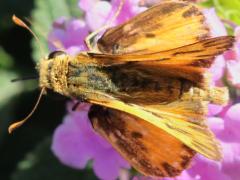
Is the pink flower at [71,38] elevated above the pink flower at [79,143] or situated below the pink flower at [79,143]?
above

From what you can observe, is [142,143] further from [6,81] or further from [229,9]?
[6,81]

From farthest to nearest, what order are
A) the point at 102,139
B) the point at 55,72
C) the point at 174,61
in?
1. the point at 102,139
2. the point at 55,72
3. the point at 174,61

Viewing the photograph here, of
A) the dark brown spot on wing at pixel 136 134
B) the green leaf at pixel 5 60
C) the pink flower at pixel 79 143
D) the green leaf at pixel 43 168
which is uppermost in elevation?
the green leaf at pixel 5 60

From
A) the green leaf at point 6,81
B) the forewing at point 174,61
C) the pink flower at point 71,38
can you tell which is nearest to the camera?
the forewing at point 174,61

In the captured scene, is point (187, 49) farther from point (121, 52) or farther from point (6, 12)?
point (6, 12)

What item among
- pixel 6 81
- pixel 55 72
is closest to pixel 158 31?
pixel 55 72

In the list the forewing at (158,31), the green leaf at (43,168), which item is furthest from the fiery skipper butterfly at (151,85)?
the green leaf at (43,168)

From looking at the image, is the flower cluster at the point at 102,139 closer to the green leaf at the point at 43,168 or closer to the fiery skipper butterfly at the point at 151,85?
the fiery skipper butterfly at the point at 151,85
